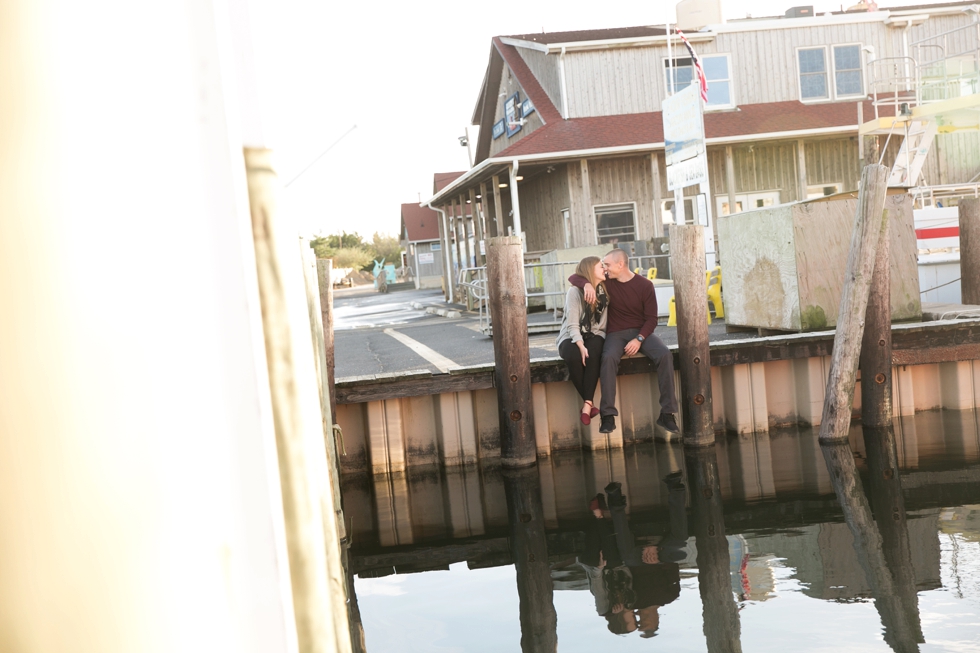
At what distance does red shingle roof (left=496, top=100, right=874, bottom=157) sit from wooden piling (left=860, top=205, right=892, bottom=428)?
495 inches

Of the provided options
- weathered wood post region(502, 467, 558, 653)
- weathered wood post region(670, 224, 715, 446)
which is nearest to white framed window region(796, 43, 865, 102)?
weathered wood post region(670, 224, 715, 446)

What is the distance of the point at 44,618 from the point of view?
2.49ft

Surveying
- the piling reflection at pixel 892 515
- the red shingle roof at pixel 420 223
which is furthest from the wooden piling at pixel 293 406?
the red shingle roof at pixel 420 223

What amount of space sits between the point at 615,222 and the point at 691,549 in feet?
53.7

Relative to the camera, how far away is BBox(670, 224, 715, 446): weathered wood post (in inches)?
306

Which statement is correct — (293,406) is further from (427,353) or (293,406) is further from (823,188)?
(823,188)

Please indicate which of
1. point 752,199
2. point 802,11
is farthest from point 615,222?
point 802,11

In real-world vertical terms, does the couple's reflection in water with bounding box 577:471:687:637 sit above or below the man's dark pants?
below

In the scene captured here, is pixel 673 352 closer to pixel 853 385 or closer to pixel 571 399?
pixel 571 399

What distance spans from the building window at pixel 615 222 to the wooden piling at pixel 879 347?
44.5ft

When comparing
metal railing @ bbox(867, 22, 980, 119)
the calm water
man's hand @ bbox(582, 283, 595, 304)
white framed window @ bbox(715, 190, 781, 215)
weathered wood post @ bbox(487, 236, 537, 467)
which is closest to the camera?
the calm water

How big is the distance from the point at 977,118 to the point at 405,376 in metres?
13.4

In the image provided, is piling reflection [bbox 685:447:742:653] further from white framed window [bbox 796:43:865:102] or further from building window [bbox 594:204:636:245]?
white framed window [bbox 796:43:865:102]

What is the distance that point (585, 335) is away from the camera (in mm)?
8008
